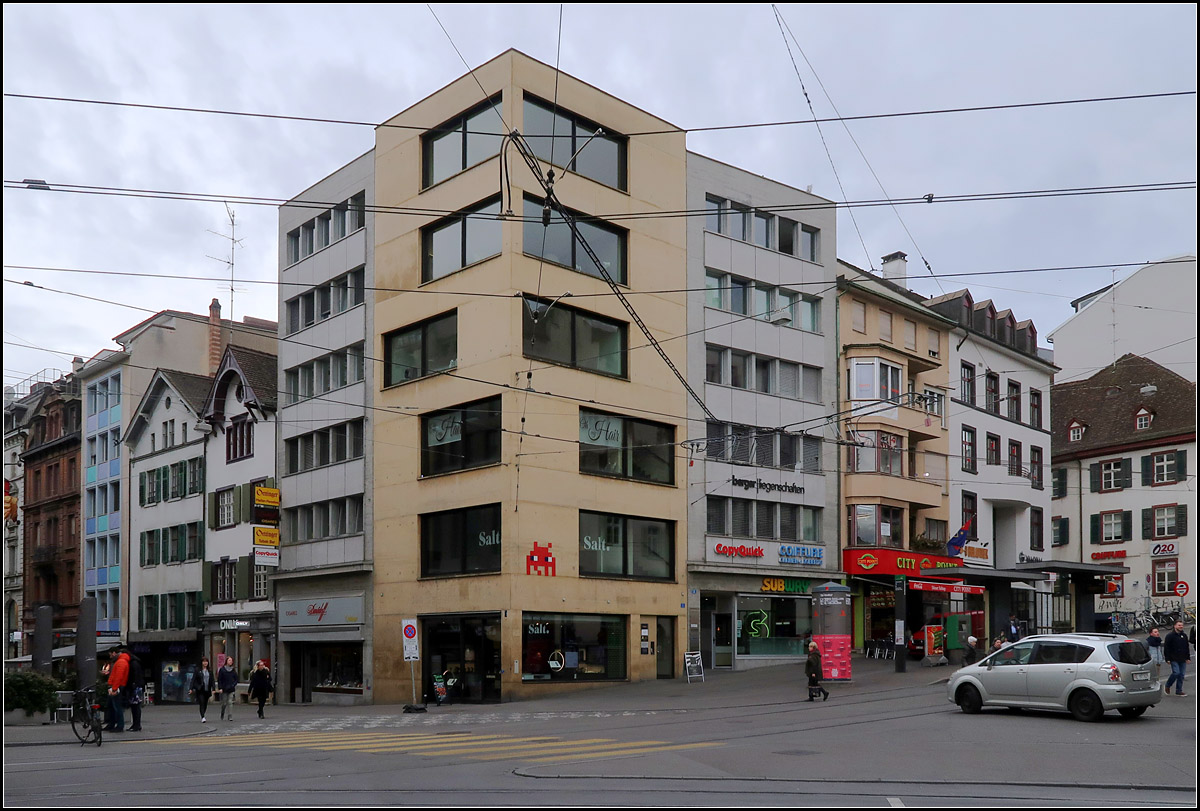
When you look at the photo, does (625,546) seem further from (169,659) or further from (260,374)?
(169,659)

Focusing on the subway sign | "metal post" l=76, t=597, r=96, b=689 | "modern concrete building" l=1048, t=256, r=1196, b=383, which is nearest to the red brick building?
"metal post" l=76, t=597, r=96, b=689

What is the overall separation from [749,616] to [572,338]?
12160mm

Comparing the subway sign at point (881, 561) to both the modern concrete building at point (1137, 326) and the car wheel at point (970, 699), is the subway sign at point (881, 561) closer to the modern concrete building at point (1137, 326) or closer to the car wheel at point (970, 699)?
the car wheel at point (970, 699)

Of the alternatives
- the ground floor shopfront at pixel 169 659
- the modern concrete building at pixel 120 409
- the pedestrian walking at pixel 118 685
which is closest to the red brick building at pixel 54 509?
the modern concrete building at pixel 120 409

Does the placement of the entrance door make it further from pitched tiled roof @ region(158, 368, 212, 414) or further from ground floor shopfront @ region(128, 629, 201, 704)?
pitched tiled roof @ region(158, 368, 212, 414)

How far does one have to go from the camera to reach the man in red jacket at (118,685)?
2631cm

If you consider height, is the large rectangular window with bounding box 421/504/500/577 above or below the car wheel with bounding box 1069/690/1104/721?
above

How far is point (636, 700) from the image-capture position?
3353cm

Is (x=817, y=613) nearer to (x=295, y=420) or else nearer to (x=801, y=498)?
(x=801, y=498)

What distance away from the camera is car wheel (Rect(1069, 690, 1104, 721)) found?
21938 mm

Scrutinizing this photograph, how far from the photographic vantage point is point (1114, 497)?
64875 mm

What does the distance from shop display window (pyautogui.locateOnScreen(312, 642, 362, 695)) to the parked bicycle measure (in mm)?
18767

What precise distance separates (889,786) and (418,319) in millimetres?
29701

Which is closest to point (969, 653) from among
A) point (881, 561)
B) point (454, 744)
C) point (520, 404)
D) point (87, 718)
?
point (881, 561)
